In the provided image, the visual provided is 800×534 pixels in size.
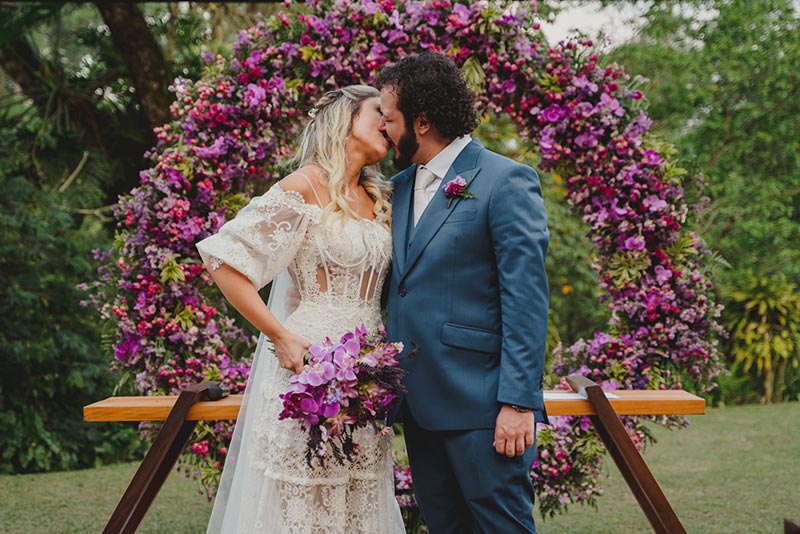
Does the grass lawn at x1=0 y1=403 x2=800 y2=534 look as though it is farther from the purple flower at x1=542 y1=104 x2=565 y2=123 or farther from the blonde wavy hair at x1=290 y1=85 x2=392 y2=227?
the blonde wavy hair at x1=290 y1=85 x2=392 y2=227

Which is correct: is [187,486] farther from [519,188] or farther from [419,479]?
[519,188]

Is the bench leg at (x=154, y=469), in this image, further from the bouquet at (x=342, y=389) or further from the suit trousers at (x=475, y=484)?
the suit trousers at (x=475, y=484)

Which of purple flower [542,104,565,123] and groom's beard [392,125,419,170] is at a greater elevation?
groom's beard [392,125,419,170]

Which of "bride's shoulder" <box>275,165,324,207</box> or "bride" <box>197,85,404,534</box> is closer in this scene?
"bride" <box>197,85,404,534</box>

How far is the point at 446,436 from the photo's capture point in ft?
9.90

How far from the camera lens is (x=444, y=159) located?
3.21 m

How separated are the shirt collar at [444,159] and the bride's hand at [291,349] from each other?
800mm

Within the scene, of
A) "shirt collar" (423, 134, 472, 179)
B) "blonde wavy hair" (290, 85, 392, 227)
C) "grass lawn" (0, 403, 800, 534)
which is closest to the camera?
"shirt collar" (423, 134, 472, 179)

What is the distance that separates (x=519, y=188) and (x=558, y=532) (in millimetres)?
3259

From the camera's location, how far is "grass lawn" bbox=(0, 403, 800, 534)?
18.3 ft

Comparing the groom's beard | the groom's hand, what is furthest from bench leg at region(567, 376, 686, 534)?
the groom's beard

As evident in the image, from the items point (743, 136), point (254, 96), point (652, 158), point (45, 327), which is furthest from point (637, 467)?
point (743, 136)

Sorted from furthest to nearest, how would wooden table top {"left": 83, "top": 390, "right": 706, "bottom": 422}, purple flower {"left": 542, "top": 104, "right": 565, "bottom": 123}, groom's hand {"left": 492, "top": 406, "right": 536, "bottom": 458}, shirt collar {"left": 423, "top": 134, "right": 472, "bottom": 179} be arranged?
1. purple flower {"left": 542, "top": 104, "right": 565, "bottom": 123}
2. wooden table top {"left": 83, "top": 390, "right": 706, "bottom": 422}
3. shirt collar {"left": 423, "top": 134, "right": 472, "bottom": 179}
4. groom's hand {"left": 492, "top": 406, "right": 536, "bottom": 458}

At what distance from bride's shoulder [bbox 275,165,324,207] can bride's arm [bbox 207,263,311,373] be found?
377 millimetres
